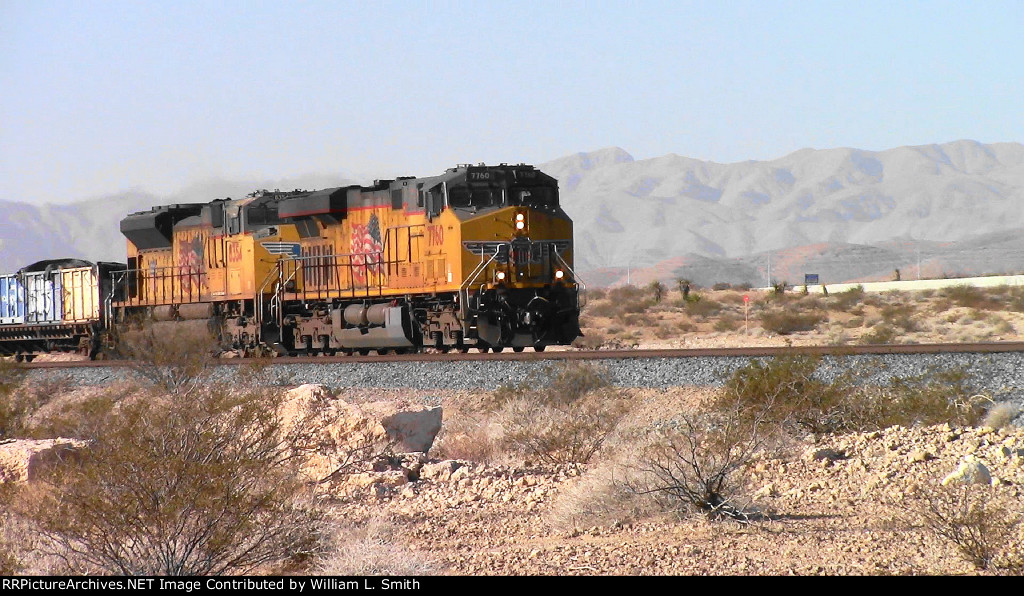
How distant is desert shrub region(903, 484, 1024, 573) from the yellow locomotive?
1326 cm

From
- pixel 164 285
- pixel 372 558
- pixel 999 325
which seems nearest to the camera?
pixel 372 558

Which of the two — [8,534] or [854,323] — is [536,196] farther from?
[854,323]

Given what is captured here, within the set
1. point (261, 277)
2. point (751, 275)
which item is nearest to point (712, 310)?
point (261, 277)

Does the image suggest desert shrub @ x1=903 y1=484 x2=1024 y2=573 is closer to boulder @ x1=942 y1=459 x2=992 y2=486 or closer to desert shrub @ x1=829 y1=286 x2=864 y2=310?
boulder @ x1=942 y1=459 x2=992 y2=486

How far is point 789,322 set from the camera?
38.5 m

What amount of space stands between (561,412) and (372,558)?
26.8 feet

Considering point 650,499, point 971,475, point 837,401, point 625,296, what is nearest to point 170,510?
point 650,499

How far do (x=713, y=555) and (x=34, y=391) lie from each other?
56.5ft

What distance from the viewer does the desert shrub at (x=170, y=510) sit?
7289mm

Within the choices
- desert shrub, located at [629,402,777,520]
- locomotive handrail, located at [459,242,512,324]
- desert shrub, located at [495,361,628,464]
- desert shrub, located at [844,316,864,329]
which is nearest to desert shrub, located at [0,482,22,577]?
desert shrub, located at [629,402,777,520]

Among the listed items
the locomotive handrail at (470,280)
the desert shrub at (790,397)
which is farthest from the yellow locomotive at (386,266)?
the desert shrub at (790,397)

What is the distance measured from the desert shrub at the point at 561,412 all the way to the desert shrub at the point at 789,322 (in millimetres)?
21001

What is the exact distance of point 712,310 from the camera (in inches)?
1889

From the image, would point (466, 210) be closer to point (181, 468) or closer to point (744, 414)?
point (744, 414)
